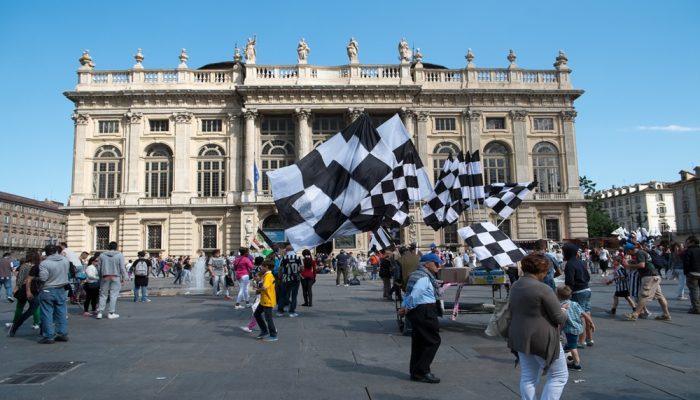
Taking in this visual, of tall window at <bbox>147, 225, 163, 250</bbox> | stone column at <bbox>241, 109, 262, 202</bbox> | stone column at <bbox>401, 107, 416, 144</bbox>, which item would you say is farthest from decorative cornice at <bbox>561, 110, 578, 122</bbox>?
tall window at <bbox>147, 225, 163, 250</bbox>

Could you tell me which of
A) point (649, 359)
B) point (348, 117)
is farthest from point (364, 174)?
point (348, 117)

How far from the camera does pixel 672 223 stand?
318 ft

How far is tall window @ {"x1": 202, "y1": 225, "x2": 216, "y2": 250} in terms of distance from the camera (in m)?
38.2

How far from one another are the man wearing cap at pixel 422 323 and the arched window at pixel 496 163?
3441 cm

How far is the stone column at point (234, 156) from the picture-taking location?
126 ft

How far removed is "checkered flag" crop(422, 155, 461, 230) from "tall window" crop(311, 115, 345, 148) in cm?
2554

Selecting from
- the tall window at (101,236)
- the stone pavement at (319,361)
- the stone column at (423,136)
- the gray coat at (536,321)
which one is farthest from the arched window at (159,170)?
the gray coat at (536,321)

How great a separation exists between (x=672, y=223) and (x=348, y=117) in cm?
8767

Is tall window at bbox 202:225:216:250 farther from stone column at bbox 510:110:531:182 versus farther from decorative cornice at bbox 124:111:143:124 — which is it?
stone column at bbox 510:110:531:182

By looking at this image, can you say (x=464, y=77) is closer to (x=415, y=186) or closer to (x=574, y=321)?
(x=415, y=186)

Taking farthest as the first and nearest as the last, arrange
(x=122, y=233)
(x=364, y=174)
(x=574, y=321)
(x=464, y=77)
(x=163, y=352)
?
(x=464, y=77), (x=122, y=233), (x=364, y=174), (x=163, y=352), (x=574, y=321)

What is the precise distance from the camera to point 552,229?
130ft

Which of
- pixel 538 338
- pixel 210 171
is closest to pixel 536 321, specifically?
pixel 538 338

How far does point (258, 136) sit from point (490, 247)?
31.4 metres
